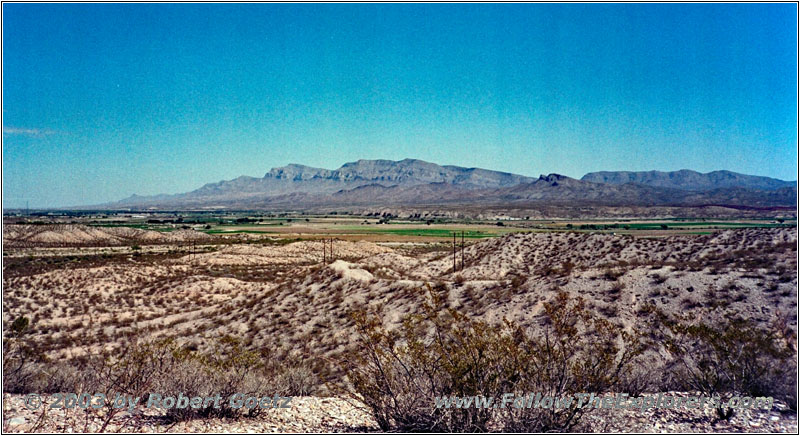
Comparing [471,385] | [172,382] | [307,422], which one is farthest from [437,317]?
[172,382]

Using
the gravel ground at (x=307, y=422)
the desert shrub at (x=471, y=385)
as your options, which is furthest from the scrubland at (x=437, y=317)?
the gravel ground at (x=307, y=422)

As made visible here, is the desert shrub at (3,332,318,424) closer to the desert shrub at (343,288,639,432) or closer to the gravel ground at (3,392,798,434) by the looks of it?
the gravel ground at (3,392,798,434)

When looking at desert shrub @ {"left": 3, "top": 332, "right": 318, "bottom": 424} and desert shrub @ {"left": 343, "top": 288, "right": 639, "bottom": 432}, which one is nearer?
desert shrub @ {"left": 343, "top": 288, "right": 639, "bottom": 432}

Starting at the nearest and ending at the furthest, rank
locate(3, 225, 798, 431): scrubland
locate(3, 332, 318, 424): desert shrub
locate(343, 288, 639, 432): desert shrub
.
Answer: locate(343, 288, 639, 432): desert shrub, locate(3, 332, 318, 424): desert shrub, locate(3, 225, 798, 431): scrubland

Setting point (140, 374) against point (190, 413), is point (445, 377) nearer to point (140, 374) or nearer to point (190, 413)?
point (190, 413)

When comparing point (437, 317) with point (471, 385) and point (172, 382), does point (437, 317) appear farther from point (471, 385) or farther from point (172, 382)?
point (172, 382)

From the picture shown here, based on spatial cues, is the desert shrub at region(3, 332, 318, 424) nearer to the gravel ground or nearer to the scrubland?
the scrubland

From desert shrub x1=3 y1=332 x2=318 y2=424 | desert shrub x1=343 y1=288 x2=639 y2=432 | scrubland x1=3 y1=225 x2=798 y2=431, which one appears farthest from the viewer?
scrubland x1=3 y1=225 x2=798 y2=431

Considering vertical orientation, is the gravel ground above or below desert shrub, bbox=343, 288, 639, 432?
below

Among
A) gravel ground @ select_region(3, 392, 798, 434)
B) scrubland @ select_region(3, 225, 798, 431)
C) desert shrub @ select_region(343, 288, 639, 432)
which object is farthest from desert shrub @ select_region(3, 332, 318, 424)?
desert shrub @ select_region(343, 288, 639, 432)

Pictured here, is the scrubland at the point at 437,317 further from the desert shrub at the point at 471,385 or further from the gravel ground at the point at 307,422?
the gravel ground at the point at 307,422
